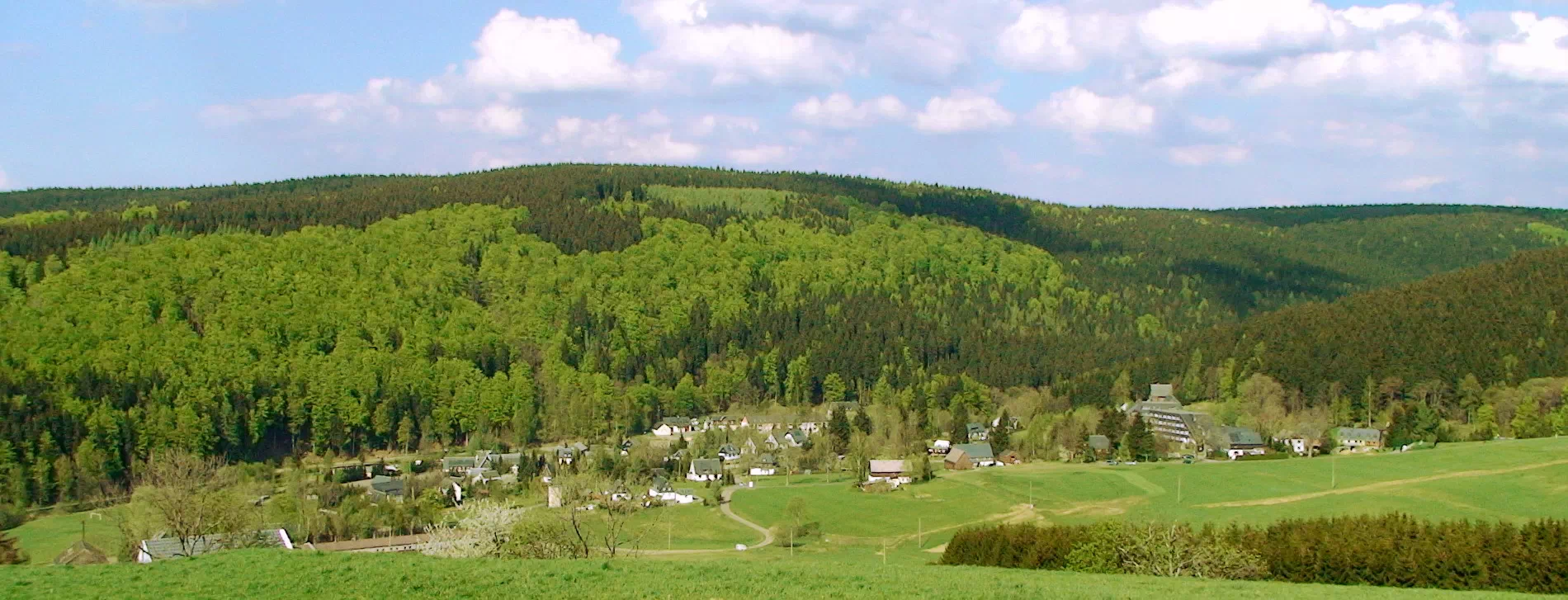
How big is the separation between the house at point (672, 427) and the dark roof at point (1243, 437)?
48.4 m

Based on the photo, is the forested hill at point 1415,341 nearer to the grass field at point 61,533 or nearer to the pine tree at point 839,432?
the pine tree at point 839,432

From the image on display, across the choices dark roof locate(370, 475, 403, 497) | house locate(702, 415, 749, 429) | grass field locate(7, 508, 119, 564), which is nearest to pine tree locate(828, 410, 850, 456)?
house locate(702, 415, 749, 429)

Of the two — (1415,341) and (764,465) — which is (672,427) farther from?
(1415,341)

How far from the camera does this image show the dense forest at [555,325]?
10881cm

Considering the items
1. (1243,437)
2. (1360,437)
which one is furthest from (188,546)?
(1360,437)

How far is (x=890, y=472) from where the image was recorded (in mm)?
85375

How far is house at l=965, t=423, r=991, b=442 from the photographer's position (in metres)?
106

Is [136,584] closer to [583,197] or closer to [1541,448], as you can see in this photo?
[1541,448]

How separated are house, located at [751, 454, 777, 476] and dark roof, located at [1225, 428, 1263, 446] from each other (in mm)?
31792

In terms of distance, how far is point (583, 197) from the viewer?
634 feet

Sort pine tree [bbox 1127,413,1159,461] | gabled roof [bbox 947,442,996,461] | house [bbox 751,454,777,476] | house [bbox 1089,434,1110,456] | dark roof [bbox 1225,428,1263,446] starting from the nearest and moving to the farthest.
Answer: pine tree [bbox 1127,413,1159,461] < house [bbox 1089,434,1110,456] < dark roof [bbox 1225,428,1263,446] < gabled roof [bbox 947,442,996,461] < house [bbox 751,454,777,476]

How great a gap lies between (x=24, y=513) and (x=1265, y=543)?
240ft

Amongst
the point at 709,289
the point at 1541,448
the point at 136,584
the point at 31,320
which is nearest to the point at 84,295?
the point at 31,320

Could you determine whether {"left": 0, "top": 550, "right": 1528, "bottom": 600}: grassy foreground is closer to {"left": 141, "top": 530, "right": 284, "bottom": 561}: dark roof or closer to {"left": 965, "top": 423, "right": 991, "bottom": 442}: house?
{"left": 141, "top": 530, "right": 284, "bottom": 561}: dark roof
